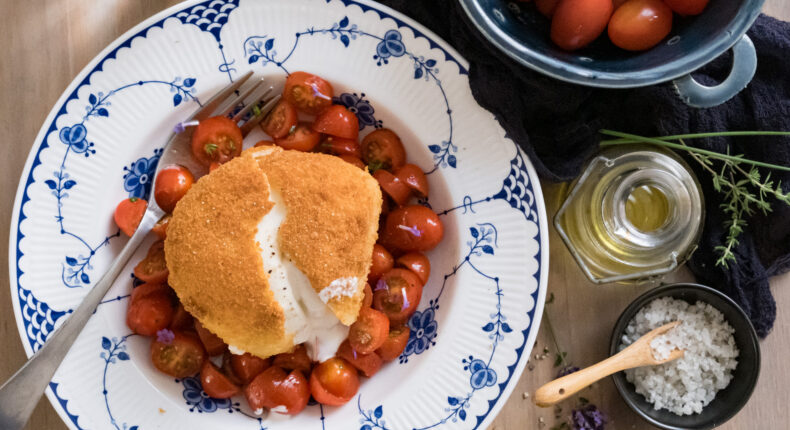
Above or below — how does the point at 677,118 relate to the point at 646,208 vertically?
above

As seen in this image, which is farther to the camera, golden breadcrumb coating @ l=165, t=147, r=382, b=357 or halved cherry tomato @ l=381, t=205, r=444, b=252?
halved cherry tomato @ l=381, t=205, r=444, b=252

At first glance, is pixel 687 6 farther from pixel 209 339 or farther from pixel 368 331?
pixel 209 339

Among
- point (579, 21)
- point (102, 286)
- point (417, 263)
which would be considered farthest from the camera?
point (417, 263)

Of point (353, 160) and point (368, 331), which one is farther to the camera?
point (353, 160)

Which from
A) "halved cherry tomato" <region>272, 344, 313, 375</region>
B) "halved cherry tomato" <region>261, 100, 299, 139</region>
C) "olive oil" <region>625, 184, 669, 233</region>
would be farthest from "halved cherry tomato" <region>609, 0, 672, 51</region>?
"halved cherry tomato" <region>272, 344, 313, 375</region>

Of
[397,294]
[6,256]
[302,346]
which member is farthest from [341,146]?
[6,256]

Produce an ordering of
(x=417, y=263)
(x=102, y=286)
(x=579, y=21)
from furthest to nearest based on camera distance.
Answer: (x=417, y=263), (x=102, y=286), (x=579, y=21)

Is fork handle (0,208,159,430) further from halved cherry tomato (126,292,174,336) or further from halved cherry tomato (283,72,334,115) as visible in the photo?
halved cherry tomato (283,72,334,115)
